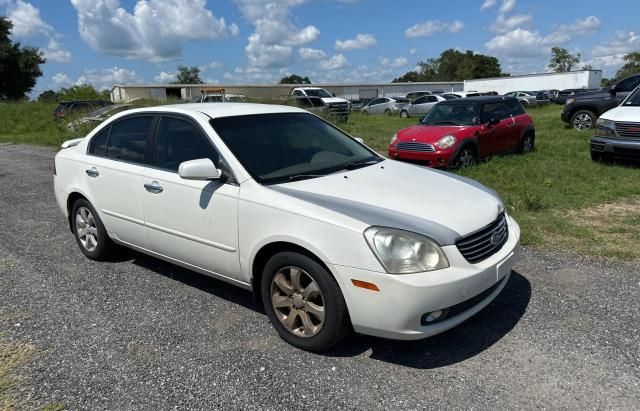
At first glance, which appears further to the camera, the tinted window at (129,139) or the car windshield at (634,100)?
the car windshield at (634,100)

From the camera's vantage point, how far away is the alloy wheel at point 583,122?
15125 mm

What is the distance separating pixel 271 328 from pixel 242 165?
1219 mm

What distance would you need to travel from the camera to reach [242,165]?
3.67 meters

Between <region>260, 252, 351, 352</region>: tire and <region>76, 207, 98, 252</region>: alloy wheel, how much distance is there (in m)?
2.48

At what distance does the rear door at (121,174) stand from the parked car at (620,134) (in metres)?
8.29

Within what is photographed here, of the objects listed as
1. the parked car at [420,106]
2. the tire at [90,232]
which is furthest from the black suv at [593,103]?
the parked car at [420,106]

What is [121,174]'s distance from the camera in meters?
4.51

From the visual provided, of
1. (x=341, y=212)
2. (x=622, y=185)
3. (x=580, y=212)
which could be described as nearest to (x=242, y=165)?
(x=341, y=212)

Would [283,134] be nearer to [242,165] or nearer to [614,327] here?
[242,165]

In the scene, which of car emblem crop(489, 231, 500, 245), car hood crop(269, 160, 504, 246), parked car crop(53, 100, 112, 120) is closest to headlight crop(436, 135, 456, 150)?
car hood crop(269, 160, 504, 246)

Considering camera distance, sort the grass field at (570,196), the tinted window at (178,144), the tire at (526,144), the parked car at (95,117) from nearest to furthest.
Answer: the tinted window at (178,144)
the grass field at (570,196)
the tire at (526,144)
the parked car at (95,117)

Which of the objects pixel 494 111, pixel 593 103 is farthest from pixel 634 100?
pixel 593 103

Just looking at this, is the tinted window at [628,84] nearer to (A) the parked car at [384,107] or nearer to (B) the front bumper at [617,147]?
(B) the front bumper at [617,147]

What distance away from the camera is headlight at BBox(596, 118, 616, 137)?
30.3 ft
